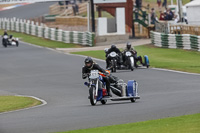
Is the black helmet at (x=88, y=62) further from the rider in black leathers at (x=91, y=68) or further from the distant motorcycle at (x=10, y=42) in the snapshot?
the distant motorcycle at (x=10, y=42)

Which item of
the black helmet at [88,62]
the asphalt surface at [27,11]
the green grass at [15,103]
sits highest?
the asphalt surface at [27,11]

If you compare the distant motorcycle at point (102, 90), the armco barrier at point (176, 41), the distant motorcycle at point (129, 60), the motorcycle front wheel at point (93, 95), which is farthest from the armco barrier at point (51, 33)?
the motorcycle front wheel at point (93, 95)

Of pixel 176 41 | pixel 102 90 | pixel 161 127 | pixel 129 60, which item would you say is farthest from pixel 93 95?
pixel 176 41

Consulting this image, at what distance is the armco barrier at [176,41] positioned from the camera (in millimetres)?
38644

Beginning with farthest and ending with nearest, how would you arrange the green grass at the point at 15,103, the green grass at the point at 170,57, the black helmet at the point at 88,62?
the green grass at the point at 170,57 → the green grass at the point at 15,103 → the black helmet at the point at 88,62

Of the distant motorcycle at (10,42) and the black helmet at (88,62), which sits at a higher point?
the black helmet at (88,62)

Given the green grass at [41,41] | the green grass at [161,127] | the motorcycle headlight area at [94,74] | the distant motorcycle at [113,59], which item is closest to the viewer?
the green grass at [161,127]

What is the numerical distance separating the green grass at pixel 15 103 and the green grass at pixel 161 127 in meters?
6.43

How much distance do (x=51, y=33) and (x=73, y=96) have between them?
1370 inches

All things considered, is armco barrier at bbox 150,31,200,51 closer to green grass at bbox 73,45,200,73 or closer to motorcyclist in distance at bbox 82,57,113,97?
green grass at bbox 73,45,200,73

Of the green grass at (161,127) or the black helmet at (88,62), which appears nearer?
the green grass at (161,127)

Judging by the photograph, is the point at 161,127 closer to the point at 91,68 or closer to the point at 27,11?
the point at 91,68

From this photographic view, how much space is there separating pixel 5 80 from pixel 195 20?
67.7 feet

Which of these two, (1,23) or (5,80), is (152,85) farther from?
(1,23)
